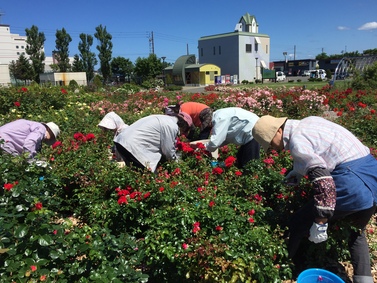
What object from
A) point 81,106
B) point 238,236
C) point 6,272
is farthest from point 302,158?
point 81,106

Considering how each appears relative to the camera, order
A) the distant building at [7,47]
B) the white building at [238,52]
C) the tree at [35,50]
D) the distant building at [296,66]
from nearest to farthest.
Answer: the tree at [35,50]
the white building at [238,52]
the distant building at [296,66]
the distant building at [7,47]

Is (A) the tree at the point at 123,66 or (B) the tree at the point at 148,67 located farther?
(A) the tree at the point at 123,66

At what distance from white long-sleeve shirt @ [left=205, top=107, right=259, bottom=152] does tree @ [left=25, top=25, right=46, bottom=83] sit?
138ft

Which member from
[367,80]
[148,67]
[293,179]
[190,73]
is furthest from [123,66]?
[293,179]

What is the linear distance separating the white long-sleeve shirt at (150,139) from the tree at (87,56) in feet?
149

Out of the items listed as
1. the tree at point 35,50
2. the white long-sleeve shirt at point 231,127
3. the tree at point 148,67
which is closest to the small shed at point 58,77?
the tree at point 35,50

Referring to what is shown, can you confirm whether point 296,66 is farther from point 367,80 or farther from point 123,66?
point 367,80

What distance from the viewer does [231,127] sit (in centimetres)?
397

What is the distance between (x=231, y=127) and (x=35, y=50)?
43.5m

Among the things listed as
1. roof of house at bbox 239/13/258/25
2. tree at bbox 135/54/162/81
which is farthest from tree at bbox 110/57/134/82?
roof of house at bbox 239/13/258/25

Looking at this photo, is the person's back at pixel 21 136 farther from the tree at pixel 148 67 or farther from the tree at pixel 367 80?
the tree at pixel 148 67

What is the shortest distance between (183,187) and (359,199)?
1.45 meters

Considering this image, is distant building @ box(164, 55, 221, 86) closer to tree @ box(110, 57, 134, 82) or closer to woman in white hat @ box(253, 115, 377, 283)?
tree @ box(110, 57, 134, 82)

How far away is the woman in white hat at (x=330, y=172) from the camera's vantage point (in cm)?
220
